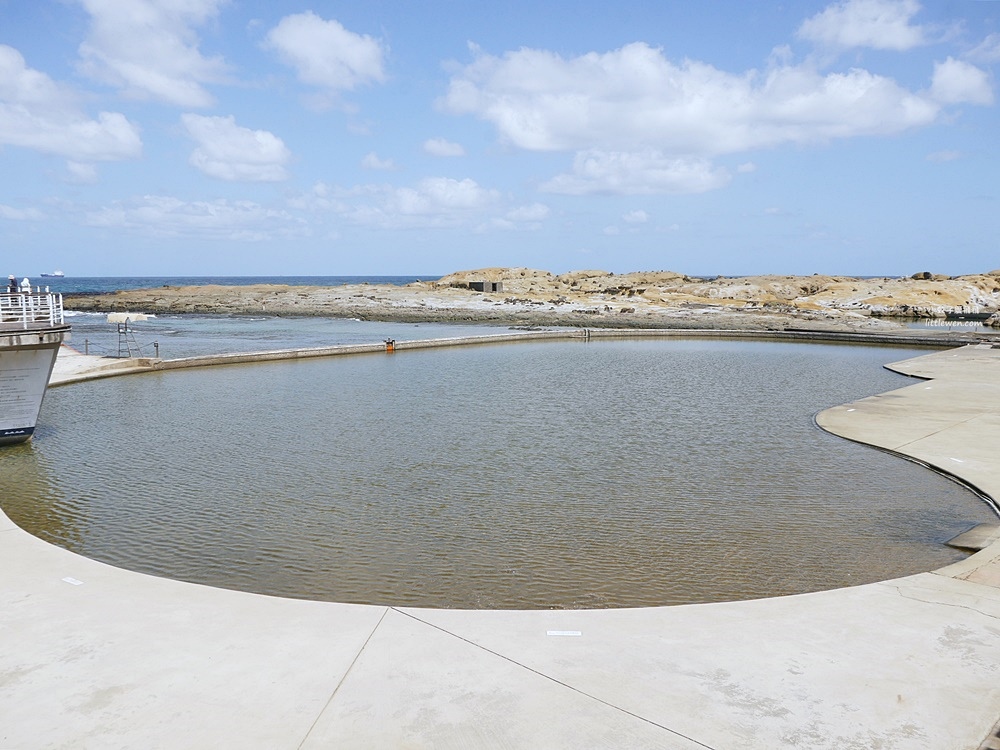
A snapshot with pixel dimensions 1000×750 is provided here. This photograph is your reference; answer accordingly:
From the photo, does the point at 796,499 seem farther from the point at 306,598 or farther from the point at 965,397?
the point at 965,397

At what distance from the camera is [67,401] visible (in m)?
19.9

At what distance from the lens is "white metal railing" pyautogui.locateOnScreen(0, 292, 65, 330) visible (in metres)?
14.3

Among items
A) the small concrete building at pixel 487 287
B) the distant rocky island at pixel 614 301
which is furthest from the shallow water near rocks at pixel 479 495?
the small concrete building at pixel 487 287

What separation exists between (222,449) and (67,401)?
8094mm

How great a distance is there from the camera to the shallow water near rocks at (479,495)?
8398 millimetres

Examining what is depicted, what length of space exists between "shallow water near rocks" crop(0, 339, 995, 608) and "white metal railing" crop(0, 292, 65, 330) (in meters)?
2.37

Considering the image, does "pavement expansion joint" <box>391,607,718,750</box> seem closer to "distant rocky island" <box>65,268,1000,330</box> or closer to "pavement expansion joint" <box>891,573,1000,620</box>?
"pavement expansion joint" <box>891,573,1000,620</box>

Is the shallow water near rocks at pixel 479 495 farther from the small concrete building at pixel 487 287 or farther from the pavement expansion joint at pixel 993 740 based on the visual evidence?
the small concrete building at pixel 487 287

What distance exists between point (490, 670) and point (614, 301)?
226 ft

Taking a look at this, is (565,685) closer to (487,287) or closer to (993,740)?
(993,740)

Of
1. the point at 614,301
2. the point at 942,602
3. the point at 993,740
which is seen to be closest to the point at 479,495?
the point at 942,602

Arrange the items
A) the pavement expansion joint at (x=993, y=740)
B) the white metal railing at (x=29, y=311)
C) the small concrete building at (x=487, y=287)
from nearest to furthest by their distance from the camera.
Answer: the pavement expansion joint at (x=993, y=740)
the white metal railing at (x=29, y=311)
the small concrete building at (x=487, y=287)

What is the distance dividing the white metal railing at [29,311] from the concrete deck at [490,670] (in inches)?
327

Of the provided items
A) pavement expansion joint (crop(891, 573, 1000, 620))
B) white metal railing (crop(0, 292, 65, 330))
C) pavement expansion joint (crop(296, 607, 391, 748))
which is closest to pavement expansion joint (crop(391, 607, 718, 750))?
pavement expansion joint (crop(296, 607, 391, 748))
